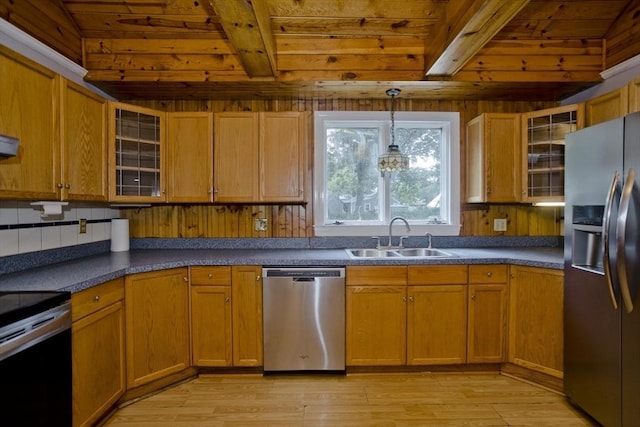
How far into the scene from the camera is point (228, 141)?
2764mm

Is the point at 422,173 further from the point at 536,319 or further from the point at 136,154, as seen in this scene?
the point at 136,154

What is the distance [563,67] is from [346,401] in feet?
9.76

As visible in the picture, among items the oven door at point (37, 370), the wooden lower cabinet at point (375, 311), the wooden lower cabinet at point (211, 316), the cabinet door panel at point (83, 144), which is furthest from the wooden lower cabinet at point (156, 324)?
the wooden lower cabinet at point (375, 311)

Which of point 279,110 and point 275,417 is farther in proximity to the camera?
point 279,110

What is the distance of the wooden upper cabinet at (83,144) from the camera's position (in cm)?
200

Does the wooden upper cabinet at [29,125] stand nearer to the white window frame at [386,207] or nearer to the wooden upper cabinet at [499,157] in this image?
the white window frame at [386,207]

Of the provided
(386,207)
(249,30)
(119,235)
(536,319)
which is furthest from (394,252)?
(119,235)

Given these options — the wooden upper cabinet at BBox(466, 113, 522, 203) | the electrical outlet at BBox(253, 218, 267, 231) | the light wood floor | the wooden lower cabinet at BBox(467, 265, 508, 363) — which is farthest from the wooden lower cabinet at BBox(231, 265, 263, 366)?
the wooden upper cabinet at BBox(466, 113, 522, 203)

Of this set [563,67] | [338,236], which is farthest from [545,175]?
[338,236]

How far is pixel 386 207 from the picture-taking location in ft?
10.3

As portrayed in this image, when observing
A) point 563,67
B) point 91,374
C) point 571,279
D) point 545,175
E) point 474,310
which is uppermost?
point 563,67

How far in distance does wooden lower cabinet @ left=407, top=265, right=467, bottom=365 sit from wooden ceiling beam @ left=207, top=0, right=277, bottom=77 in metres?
1.82

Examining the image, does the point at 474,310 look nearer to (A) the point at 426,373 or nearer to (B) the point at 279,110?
(A) the point at 426,373

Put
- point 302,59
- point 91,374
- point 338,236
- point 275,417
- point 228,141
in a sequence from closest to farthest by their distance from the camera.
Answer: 1. point 91,374
2. point 275,417
3. point 302,59
4. point 228,141
5. point 338,236
